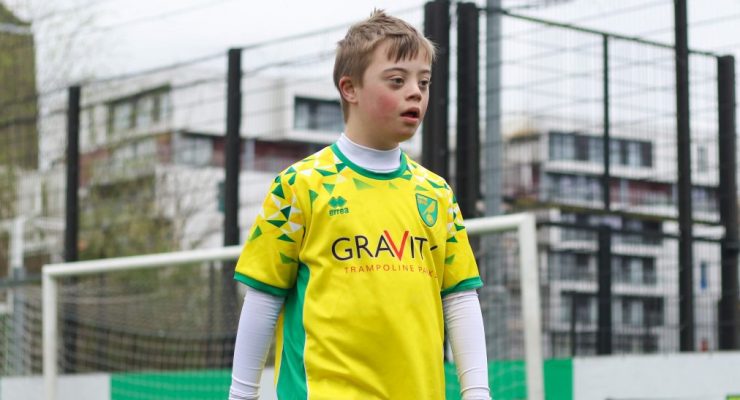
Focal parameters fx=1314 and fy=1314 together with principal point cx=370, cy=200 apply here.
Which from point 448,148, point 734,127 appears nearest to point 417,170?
point 448,148

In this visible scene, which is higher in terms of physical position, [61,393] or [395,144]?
[395,144]

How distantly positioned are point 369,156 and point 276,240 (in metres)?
0.29

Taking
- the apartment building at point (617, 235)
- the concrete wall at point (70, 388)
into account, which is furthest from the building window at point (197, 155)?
the apartment building at point (617, 235)

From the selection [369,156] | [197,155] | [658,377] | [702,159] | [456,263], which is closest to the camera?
[369,156]

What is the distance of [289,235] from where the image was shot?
2932 millimetres

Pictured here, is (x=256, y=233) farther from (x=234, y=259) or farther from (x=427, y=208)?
(x=234, y=259)

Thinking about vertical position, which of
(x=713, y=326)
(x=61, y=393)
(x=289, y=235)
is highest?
(x=289, y=235)

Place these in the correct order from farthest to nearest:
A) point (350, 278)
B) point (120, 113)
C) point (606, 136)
→ 1. point (120, 113)
2. point (606, 136)
3. point (350, 278)

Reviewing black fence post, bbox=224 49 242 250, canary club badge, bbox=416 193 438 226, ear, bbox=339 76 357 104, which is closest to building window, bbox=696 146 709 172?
black fence post, bbox=224 49 242 250

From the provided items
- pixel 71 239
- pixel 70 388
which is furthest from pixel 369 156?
pixel 71 239

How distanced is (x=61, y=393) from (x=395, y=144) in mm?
5026

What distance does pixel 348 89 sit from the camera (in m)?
A: 2.99

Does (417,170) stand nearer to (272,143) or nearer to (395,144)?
(395,144)

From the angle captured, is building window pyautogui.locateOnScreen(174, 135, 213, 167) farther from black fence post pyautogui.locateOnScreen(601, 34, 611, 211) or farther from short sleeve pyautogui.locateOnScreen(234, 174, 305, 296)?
short sleeve pyautogui.locateOnScreen(234, 174, 305, 296)
